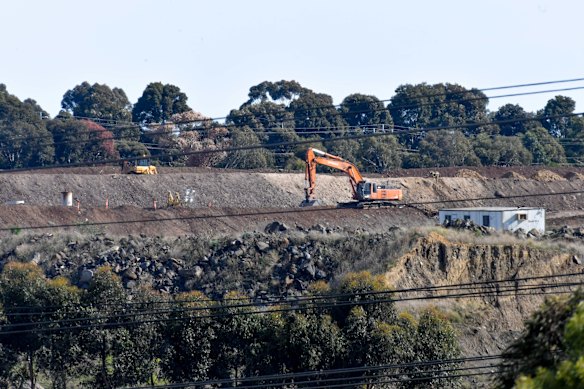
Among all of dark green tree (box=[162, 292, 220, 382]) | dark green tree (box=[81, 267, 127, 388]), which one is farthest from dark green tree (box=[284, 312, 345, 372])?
dark green tree (box=[81, 267, 127, 388])

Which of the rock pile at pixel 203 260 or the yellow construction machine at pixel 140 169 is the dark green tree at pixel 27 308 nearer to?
the rock pile at pixel 203 260

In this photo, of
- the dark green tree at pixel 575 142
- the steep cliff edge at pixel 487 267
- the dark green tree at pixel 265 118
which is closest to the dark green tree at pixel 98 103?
the dark green tree at pixel 265 118

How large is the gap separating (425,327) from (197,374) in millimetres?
7612

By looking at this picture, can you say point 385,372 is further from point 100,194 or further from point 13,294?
point 100,194

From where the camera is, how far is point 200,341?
119 ft

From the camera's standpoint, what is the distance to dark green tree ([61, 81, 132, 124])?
109 meters

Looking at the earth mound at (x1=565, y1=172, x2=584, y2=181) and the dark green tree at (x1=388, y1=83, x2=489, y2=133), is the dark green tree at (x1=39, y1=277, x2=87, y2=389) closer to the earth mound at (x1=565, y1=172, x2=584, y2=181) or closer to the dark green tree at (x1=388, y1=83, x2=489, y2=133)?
the earth mound at (x1=565, y1=172, x2=584, y2=181)

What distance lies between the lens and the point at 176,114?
10231cm

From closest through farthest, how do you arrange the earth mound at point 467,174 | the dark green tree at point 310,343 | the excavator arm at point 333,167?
the dark green tree at point 310,343 < the excavator arm at point 333,167 < the earth mound at point 467,174

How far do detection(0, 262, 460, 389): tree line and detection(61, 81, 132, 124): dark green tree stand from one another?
7098 centimetres

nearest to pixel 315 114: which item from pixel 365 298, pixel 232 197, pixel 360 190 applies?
pixel 232 197

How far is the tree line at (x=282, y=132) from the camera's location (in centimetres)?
9181

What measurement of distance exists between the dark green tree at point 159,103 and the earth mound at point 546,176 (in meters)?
37.3

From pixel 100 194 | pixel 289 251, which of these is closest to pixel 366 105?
pixel 100 194
